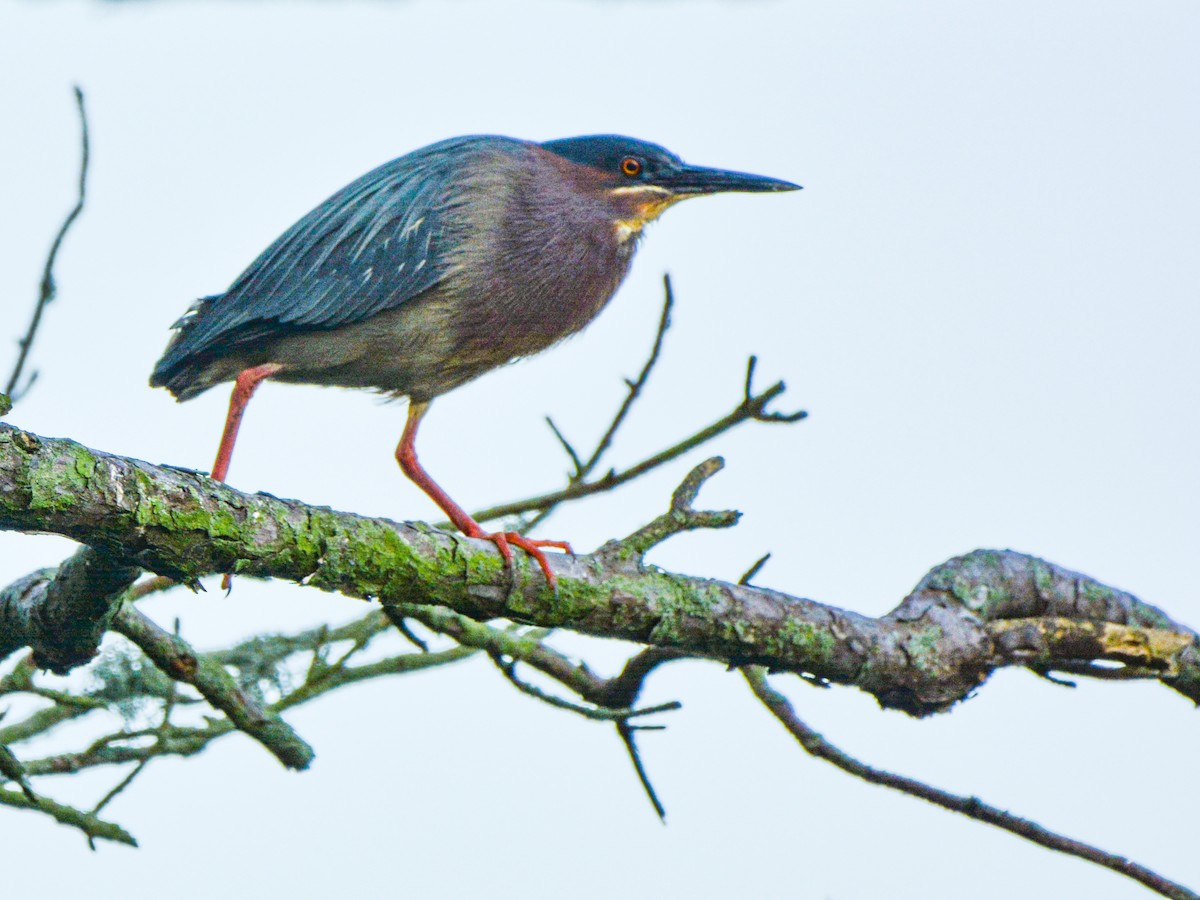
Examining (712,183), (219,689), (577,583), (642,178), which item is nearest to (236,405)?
(219,689)

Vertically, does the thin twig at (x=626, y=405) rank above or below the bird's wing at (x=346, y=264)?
below

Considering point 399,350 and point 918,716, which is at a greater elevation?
point 399,350

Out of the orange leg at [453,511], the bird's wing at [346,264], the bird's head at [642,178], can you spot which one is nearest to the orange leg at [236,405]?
the bird's wing at [346,264]

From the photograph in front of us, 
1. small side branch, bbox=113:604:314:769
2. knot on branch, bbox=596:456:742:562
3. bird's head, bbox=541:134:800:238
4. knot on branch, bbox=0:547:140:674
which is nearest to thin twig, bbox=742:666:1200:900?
knot on branch, bbox=596:456:742:562

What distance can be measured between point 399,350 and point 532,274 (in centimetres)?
56

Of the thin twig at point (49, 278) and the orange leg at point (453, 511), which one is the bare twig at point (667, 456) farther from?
the thin twig at point (49, 278)

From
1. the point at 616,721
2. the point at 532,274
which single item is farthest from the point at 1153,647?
the point at 532,274

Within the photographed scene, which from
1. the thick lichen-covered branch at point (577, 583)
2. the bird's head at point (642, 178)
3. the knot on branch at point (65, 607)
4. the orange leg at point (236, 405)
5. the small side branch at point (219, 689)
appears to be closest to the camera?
the thick lichen-covered branch at point (577, 583)

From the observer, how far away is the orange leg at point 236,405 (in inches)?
165

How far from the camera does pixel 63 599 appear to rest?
293 cm

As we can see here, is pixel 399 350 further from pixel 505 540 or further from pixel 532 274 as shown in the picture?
pixel 505 540

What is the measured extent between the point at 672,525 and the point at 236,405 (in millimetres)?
1704

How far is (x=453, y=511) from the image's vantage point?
4.38m

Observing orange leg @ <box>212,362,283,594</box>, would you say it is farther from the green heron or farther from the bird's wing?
the bird's wing
